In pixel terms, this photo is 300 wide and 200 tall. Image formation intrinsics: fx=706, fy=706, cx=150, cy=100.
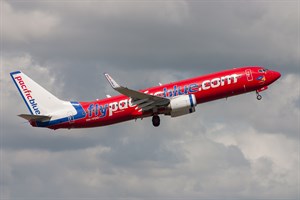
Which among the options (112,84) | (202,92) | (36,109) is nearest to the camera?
(112,84)

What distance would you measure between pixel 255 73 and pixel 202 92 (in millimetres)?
7886

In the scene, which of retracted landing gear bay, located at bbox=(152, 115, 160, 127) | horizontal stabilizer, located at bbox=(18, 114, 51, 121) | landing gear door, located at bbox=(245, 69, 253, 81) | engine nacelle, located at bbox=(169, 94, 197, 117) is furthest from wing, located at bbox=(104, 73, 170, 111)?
horizontal stabilizer, located at bbox=(18, 114, 51, 121)

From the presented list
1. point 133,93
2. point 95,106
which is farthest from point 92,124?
point 133,93

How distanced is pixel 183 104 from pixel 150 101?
→ 4461 millimetres

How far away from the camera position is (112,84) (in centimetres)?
8588

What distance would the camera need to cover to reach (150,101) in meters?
92.1

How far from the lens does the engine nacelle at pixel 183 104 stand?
90750 mm

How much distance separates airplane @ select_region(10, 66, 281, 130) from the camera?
91688mm

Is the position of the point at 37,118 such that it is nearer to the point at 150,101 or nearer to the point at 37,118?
the point at 37,118

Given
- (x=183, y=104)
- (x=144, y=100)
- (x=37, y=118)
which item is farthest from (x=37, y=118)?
(x=183, y=104)

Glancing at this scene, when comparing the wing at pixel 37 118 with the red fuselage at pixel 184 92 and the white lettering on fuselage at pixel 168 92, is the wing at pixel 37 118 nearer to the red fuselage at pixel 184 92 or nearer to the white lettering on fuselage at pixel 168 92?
the red fuselage at pixel 184 92

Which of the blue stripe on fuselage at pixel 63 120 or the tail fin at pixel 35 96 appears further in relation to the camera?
the tail fin at pixel 35 96

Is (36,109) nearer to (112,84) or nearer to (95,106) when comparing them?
(95,106)

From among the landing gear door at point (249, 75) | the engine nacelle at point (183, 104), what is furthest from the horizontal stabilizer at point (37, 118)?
the landing gear door at point (249, 75)
